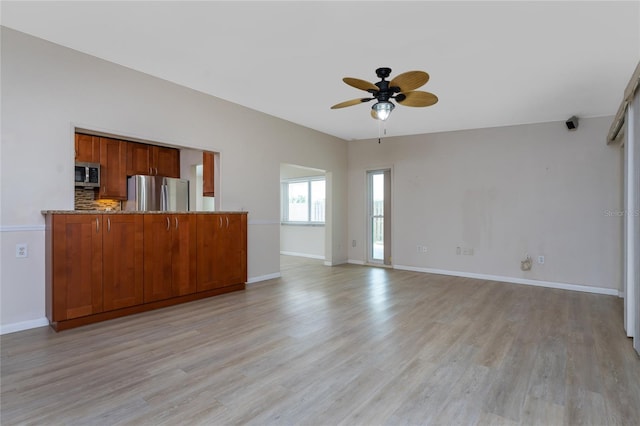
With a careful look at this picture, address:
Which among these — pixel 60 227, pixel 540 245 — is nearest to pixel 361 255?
pixel 540 245

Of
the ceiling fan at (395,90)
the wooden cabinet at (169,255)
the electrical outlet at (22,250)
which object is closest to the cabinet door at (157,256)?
the wooden cabinet at (169,255)

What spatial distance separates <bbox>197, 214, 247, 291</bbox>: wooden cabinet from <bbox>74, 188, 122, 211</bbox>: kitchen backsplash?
96.2 inches

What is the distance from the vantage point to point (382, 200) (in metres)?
6.80

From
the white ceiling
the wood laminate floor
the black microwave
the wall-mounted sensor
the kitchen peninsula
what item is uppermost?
the white ceiling

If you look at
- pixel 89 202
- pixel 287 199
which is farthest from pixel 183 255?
pixel 287 199

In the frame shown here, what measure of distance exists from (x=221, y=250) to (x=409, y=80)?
9.85 ft

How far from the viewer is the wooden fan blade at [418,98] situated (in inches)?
120

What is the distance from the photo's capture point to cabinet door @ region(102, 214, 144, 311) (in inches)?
128

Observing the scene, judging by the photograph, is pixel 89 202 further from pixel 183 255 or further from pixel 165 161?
pixel 183 255

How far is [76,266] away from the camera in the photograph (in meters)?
3.04

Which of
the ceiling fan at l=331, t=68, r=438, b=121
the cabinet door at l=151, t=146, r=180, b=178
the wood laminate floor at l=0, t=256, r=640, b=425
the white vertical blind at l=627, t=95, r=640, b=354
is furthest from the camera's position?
the cabinet door at l=151, t=146, r=180, b=178

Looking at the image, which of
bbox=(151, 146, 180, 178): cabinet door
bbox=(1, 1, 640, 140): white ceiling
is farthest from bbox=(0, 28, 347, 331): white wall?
bbox=(151, 146, 180, 178): cabinet door

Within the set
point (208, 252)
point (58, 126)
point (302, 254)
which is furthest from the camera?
point (302, 254)

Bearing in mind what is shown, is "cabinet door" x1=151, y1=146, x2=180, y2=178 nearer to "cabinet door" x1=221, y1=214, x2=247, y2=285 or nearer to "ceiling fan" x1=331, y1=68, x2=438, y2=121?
"cabinet door" x1=221, y1=214, x2=247, y2=285
